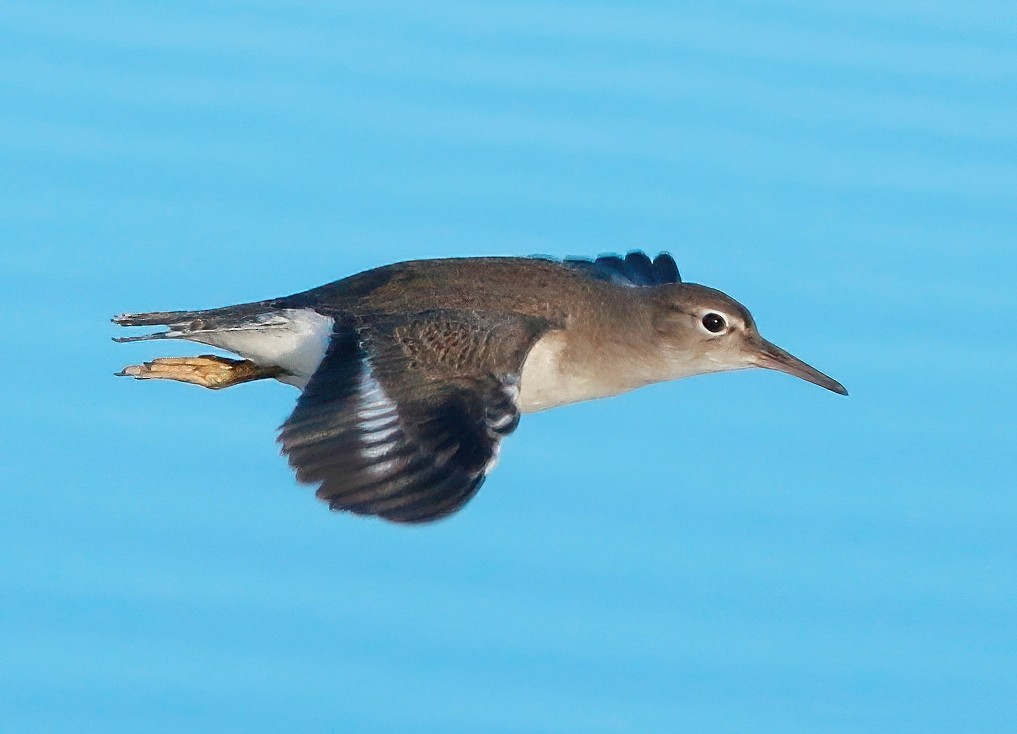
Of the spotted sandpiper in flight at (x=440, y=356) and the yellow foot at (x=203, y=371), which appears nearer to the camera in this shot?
the spotted sandpiper in flight at (x=440, y=356)

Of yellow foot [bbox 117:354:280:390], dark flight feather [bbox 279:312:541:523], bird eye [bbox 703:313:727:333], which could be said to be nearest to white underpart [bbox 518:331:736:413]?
bird eye [bbox 703:313:727:333]

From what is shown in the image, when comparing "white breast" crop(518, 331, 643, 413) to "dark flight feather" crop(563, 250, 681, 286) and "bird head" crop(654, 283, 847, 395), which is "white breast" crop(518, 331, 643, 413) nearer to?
"bird head" crop(654, 283, 847, 395)

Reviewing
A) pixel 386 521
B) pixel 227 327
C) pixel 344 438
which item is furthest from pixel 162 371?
Result: pixel 386 521

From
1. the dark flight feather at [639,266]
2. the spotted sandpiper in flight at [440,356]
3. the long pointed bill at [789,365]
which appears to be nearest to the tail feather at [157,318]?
the spotted sandpiper in flight at [440,356]

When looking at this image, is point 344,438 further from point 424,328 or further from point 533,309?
point 533,309

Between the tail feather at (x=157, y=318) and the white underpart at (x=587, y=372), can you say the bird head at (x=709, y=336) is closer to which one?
the white underpart at (x=587, y=372)

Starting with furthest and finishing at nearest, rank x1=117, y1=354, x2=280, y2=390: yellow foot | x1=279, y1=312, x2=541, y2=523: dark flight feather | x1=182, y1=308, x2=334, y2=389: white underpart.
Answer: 1. x1=117, y1=354, x2=280, y2=390: yellow foot
2. x1=182, y1=308, x2=334, y2=389: white underpart
3. x1=279, y1=312, x2=541, y2=523: dark flight feather

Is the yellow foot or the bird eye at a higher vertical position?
the bird eye
